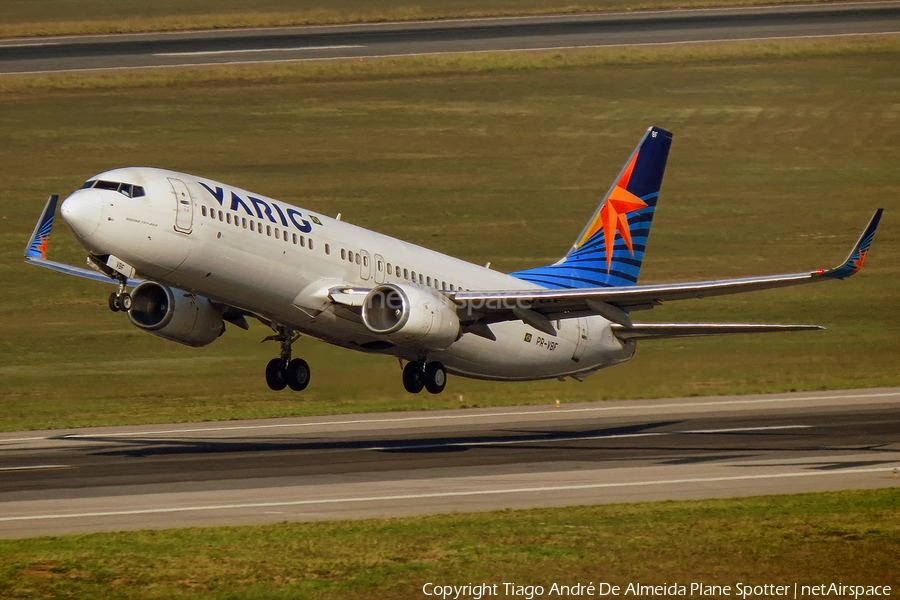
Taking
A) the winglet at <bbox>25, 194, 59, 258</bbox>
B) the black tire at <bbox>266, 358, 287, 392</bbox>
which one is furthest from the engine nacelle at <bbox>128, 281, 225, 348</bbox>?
the winglet at <bbox>25, 194, 59, 258</bbox>

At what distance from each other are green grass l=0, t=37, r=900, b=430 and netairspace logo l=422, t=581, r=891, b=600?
28.7 meters

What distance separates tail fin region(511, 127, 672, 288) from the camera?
46.8 meters

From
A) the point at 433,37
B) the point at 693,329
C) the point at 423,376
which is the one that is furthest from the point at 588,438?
the point at 433,37

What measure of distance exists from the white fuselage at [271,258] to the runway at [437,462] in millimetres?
3236

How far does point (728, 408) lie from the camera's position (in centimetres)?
5050

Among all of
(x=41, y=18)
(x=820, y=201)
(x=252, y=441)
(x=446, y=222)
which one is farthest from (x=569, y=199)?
(x=41, y=18)

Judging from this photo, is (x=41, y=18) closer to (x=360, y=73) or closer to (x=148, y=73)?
(x=148, y=73)

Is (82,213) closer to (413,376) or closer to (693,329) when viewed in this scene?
(413,376)

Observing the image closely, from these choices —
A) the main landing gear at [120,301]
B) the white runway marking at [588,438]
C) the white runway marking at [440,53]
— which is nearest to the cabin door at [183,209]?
the main landing gear at [120,301]

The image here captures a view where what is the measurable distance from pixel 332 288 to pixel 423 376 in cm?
441

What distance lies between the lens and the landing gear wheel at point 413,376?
130 feet

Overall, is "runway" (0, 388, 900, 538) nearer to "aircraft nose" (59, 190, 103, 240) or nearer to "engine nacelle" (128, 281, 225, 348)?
"engine nacelle" (128, 281, 225, 348)

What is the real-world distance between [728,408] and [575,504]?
74.6ft

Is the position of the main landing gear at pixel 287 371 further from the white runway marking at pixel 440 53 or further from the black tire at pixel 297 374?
the white runway marking at pixel 440 53
